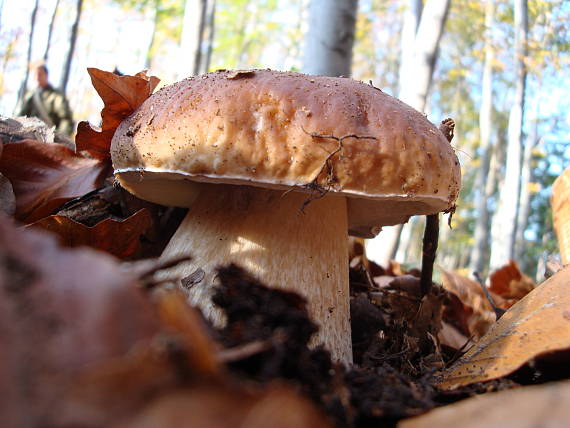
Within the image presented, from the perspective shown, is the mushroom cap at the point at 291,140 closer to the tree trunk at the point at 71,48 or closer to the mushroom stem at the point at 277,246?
the mushroom stem at the point at 277,246

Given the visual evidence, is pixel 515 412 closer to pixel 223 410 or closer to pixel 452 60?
pixel 223 410

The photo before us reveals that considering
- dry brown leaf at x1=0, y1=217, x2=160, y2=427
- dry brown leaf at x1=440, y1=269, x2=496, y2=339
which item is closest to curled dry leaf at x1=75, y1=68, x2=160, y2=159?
dry brown leaf at x1=0, y1=217, x2=160, y2=427

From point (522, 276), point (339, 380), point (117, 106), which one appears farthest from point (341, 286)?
point (522, 276)

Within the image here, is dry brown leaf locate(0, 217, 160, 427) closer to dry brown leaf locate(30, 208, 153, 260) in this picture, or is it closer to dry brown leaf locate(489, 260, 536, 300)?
dry brown leaf locate(30, 208, 153, 260)

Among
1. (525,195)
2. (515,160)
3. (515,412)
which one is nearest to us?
(515,412)

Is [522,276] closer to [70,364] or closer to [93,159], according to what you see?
[93,159]

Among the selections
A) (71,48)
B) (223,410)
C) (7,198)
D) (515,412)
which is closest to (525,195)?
(71,48)
